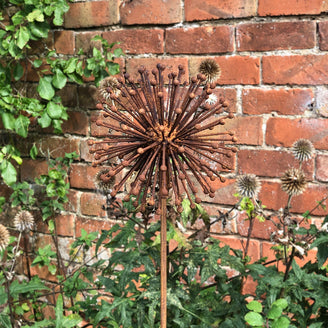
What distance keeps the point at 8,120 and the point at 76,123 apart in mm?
300

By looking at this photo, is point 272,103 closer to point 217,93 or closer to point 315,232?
point 217,93

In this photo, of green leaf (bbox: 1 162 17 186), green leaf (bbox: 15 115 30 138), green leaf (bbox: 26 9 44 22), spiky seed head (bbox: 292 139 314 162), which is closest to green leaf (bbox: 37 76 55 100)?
green leaf (bbox: 15 115 30 138)

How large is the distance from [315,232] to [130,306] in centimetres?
59

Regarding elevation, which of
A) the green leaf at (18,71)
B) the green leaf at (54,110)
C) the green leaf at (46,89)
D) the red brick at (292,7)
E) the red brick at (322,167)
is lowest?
the red brick at (322,167)

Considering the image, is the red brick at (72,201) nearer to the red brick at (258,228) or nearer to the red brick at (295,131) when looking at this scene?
the red brick at (258,228)

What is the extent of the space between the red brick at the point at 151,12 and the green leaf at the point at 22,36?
0.42 metres

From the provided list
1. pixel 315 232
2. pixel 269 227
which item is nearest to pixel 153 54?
pixel 269 227

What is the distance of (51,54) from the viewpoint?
196cm

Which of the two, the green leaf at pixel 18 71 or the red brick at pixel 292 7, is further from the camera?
the green leaf at pixel 18 71

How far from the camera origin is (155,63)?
1.84m

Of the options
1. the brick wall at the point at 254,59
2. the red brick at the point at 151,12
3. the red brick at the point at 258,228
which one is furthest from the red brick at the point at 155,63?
the red brick at the point at 258,228

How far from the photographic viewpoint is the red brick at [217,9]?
65.6 inches

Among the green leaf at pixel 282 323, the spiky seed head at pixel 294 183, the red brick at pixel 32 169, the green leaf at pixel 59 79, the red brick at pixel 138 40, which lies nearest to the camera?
the green leaf at pixel 282 323

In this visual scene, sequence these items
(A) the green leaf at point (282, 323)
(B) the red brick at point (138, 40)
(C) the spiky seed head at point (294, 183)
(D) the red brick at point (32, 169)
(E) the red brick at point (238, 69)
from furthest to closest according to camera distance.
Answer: (D) the red brick at point (32, 169), (B) the red brick at point (138, 40), (E) the red brick at point (238, 69), (C) the spiky seed head at point (294, 183), (A) the green leaf at point (282, 323)
